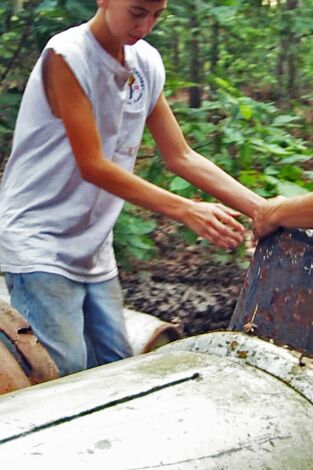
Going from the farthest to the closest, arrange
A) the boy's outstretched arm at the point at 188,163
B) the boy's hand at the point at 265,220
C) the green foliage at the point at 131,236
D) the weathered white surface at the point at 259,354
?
the green foliage at the point at 131,236, the boy's outstretched arm at the point at 188,163, the boy's hand at the point at 265,220, the weathered white surface at the point at 259,354

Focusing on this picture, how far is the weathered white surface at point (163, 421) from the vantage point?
1695mm

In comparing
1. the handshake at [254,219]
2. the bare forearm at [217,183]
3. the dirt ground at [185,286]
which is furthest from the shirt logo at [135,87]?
the dirt ground at [185,286]

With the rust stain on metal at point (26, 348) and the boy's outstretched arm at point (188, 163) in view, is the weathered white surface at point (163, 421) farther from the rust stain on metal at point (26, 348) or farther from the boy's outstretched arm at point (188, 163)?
the boy's outstretched arm at point (188, 163)

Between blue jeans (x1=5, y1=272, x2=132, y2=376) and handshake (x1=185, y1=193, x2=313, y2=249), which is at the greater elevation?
handshake (x1=185, y1=193, x2=313, y2=249)

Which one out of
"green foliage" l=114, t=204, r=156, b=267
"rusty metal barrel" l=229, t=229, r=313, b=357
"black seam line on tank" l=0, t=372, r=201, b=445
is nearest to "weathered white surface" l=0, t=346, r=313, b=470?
"black seam line on tank" l=0, t=372, r=201, b=445

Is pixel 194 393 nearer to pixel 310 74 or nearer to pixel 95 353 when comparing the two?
pixel 95 353

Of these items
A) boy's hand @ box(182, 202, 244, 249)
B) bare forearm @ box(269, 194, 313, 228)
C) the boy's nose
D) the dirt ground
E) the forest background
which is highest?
the boy's nose

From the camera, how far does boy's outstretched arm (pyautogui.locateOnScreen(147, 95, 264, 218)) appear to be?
2.84m

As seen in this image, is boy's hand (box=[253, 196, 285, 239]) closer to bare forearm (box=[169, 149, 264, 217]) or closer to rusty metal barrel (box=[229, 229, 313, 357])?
rusty metal barrel (box=[229, 229, 313, 357])

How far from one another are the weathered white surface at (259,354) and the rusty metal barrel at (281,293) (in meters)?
0.04

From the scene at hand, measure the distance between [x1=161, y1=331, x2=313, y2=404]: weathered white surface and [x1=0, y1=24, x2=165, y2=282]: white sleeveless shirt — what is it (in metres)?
0.71

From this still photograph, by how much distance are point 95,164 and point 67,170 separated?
9.7 inches

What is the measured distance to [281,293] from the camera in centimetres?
227

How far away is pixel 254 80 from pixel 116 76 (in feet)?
20.2
